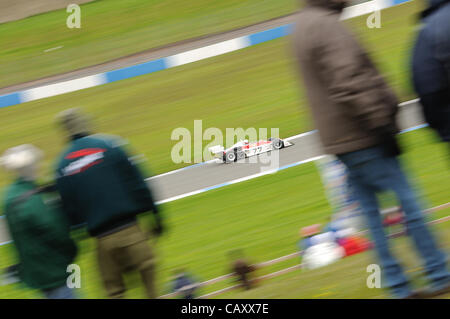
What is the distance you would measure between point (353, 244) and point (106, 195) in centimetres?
242

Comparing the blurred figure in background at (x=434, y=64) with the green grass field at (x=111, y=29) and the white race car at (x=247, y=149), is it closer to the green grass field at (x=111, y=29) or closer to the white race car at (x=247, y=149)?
the white race car at (x=247, y=149)

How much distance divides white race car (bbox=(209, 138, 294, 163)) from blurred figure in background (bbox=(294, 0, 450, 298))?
7.40m

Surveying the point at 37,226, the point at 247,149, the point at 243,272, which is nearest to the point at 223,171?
the point at 247,149

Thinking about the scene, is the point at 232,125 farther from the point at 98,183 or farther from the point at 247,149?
the point at 98,183

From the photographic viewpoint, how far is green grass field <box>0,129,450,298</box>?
24.8 feet

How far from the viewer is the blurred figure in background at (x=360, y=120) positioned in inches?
138

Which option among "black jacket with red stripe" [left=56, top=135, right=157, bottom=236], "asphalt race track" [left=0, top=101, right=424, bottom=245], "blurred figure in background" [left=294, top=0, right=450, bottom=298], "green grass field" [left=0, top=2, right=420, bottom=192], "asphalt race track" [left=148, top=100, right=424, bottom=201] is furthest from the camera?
"green grass field" [left=0, top=2, right=420, bottom=192]

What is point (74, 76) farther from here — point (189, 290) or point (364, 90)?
point (364, 90)

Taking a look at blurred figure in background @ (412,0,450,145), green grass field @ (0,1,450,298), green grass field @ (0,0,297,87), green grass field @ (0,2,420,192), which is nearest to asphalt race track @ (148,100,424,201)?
green grass field @ (0,1,450,298)

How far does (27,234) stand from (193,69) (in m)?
13.1

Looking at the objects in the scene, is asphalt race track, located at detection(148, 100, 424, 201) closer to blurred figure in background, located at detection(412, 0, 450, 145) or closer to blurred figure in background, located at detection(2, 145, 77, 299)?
blurred figure in background, located at detection(2, 145, 77, 299)
